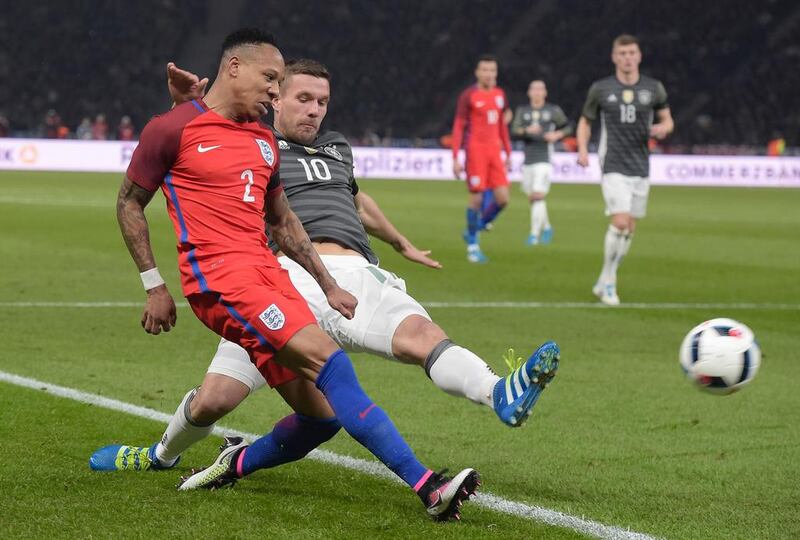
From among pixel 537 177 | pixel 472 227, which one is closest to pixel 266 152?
pixel 472 227

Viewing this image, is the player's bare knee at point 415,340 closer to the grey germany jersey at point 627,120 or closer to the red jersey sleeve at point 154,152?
the red jersey sleeve at point 154,152

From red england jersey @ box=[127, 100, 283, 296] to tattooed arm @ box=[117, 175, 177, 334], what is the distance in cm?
6

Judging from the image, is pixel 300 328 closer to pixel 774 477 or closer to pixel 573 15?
pixel 774 477

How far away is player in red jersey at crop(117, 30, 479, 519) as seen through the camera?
4121mm

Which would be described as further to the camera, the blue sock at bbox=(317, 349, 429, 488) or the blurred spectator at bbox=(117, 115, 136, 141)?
the blurred spectator at bbox=(117, 115, 136, 141)

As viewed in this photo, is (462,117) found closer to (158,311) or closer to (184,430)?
(184,430)

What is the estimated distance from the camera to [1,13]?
47906mm

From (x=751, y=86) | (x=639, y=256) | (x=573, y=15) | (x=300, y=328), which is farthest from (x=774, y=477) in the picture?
(x=573, y=15)

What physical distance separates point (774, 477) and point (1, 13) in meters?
47.2

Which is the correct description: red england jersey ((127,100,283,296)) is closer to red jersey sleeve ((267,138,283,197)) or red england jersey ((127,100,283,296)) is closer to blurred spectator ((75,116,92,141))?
red jersey sleeve ((267,138,283,197))

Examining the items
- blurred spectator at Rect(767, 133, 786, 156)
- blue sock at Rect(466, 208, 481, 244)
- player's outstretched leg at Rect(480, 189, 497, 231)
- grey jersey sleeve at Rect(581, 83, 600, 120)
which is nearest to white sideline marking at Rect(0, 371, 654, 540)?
grey jersey sleeve at Rect(581, 83, 600, 120)

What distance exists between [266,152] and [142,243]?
54cm

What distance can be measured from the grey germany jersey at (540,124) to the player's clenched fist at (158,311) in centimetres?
1481

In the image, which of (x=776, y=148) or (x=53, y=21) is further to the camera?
(x=53, y=21)
